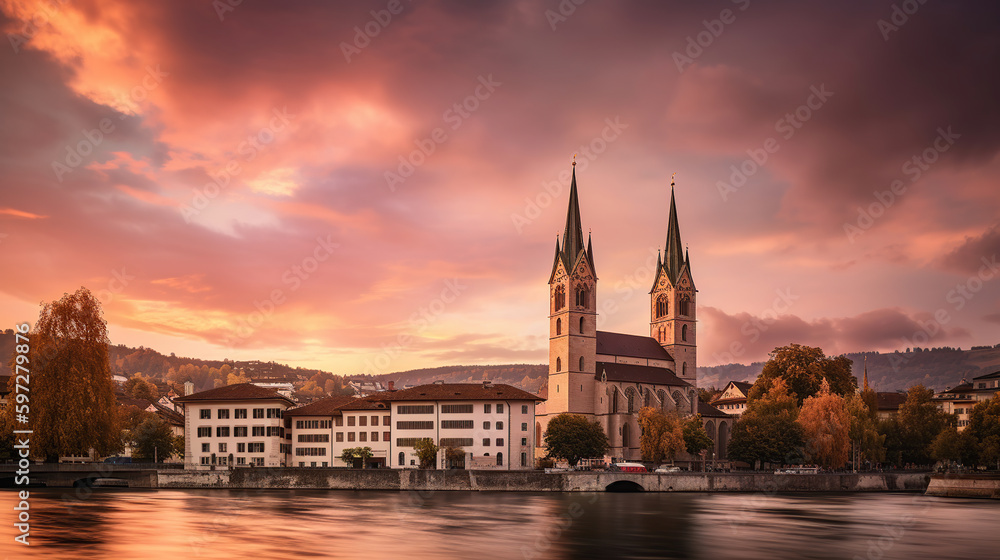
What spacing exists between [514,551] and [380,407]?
59537mm

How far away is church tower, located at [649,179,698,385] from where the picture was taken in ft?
492

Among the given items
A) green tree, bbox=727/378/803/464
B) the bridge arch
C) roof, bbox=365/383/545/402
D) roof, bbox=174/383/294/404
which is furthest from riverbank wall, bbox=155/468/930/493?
green tree, bbox=727/378/803/464

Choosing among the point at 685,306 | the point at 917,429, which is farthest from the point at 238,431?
the point at 917,429

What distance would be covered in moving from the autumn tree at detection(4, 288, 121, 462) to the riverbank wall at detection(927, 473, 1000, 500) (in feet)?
266

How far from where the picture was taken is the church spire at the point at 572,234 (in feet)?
450

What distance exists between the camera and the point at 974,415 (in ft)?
336

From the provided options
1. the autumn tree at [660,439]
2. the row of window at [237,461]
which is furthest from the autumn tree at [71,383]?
the autumn tree at [660,439]

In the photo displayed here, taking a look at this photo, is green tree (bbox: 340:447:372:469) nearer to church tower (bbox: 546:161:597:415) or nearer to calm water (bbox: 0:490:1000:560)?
calm water (bbox: 0:490:1000:560)

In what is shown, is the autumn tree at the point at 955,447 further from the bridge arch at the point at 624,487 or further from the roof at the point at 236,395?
the roof at the point at 236,395

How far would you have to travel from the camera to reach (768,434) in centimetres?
10412

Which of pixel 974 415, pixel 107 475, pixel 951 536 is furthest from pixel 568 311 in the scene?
pixel 951 536

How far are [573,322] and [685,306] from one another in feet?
96.1

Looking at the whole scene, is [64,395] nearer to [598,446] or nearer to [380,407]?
[380,407]

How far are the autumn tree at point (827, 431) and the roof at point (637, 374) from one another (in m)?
31.9
